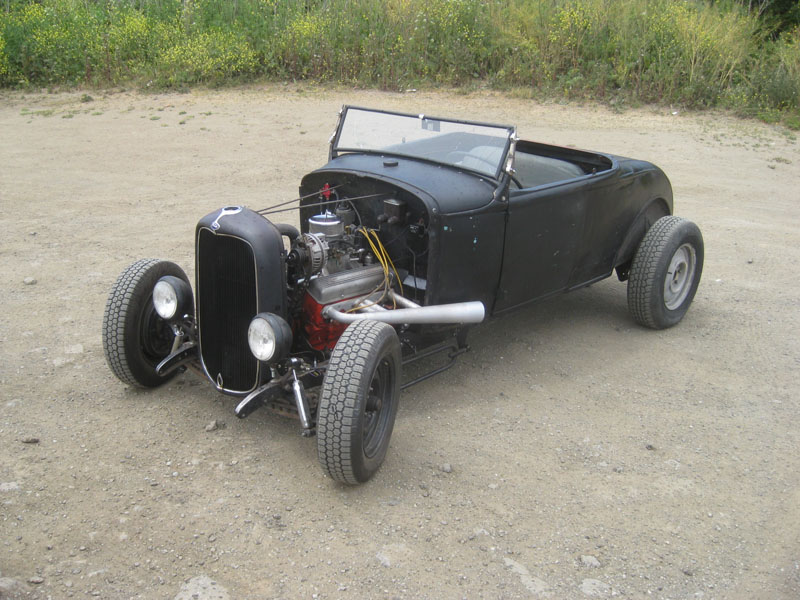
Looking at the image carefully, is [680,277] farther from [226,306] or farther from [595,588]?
[226,306]

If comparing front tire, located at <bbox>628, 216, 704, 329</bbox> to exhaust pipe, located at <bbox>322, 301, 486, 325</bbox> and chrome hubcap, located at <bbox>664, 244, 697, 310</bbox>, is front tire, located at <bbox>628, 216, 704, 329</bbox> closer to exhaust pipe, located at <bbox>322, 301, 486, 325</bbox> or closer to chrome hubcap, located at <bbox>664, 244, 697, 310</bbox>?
chrome hubcap, located at <bbox>664, 244, 697, 310</bbox>

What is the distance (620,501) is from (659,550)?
0.36 meters

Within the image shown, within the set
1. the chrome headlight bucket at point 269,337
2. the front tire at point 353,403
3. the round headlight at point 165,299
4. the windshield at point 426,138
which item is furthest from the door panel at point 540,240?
the round headlight at point 165,299

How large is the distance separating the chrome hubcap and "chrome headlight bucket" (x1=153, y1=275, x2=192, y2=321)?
361 cm

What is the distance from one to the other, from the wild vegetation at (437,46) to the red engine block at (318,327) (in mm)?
10721

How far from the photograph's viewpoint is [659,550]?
129 inches

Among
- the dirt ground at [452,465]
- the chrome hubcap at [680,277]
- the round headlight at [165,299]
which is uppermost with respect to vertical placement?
the round headlight at [165,299]

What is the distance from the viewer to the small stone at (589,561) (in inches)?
124

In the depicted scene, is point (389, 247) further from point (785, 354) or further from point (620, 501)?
point (785, 354)

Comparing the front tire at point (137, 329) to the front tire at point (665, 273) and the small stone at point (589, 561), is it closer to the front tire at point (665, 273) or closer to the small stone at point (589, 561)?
the small stone at point (589, 561)

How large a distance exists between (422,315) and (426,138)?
4.88 feet

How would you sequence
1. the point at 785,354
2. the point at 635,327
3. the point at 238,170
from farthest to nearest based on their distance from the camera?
the point at 238,170 < the point at 635,327 < the point at 785,354

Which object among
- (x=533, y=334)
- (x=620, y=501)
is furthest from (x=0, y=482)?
(x=533, y=334)

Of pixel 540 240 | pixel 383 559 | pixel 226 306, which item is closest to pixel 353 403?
pixel 383 559
